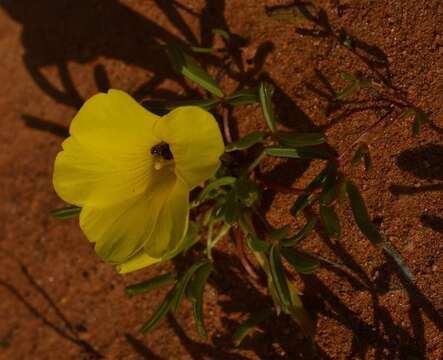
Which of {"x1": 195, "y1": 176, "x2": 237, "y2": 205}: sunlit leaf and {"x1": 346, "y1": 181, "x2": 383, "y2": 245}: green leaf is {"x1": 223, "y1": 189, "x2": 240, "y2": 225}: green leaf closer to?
{"x1": 195, "y1": 176, "x2": 237, "y2": 205}: sunlit leaf

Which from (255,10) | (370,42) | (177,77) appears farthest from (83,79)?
(370,42)

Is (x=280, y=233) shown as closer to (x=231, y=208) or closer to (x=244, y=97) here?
(x=231, y=208)

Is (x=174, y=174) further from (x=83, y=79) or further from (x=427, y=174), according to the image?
(x=83, y=79)

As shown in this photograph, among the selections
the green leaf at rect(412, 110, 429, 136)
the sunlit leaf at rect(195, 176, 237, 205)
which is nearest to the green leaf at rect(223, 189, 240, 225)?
the sunlit leaf at rect(195, 176, 237, 205)

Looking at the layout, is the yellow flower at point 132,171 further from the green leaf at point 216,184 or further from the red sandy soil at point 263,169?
the red sandy soil at point 263,169

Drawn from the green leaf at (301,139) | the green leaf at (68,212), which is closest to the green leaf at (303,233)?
the green leaf at (301,139)

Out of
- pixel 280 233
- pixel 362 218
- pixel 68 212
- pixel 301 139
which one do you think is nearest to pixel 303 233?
pixel 280 233
